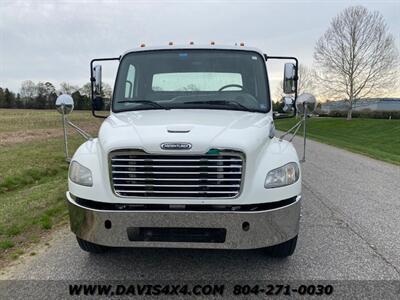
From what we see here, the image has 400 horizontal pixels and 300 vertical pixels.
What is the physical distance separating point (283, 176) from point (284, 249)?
936 mm

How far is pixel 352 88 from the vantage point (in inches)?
1613

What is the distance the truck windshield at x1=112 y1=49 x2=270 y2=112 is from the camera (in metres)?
4.51

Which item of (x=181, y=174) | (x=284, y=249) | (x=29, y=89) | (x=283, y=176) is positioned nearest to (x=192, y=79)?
(x=181, y=174)

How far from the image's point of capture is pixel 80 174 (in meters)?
3.49

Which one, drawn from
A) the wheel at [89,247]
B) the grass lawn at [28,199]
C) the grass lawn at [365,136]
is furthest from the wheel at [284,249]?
the grass lawn at [365,136]

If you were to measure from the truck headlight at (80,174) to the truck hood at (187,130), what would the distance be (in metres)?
0.29

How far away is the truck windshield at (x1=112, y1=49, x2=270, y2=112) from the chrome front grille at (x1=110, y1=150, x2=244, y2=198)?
1338 mm

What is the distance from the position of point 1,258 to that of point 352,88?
1668 inches

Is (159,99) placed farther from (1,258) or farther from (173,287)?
(1,258)

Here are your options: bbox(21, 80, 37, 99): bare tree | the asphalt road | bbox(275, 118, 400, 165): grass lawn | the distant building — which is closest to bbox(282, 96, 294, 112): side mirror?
the asphalt road

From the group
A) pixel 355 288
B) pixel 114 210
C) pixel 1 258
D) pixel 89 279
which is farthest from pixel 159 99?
pixel 355 288

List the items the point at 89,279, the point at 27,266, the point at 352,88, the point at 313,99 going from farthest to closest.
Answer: the point at 352,88, the point at 313,99, the point at 27,266, the point at 89,279

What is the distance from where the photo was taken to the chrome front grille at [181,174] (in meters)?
3.21

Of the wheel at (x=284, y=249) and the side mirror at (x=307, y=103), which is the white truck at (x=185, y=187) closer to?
the wheel at (x=284, y=249)
